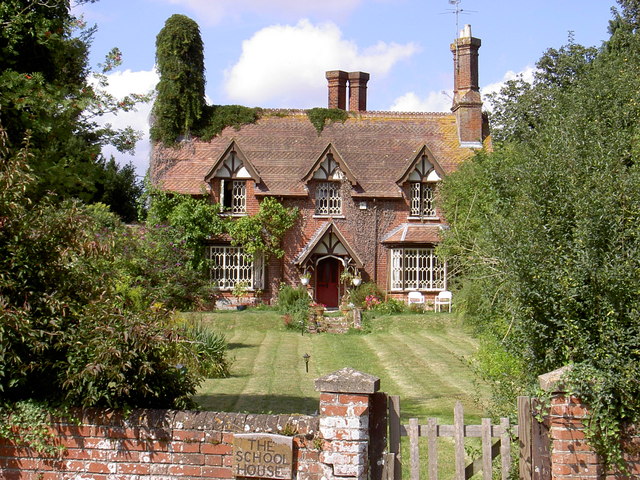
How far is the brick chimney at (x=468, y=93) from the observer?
33219mm

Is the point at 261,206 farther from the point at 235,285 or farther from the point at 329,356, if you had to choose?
the point at 329,356

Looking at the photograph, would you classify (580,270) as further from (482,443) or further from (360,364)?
(360,364)

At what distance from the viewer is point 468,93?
1314 inches

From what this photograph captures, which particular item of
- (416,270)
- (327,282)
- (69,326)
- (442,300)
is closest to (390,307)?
(442,300)

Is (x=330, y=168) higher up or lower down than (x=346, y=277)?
higher up

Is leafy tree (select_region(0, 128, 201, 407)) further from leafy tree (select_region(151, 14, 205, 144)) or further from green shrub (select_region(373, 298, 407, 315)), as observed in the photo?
leafy tree (select_region(151, 14, 205, 144))

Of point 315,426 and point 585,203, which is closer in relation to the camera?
point 315,426

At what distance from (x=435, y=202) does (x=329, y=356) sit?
1380 cm

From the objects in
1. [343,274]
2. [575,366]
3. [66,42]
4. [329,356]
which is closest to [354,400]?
[575,366]

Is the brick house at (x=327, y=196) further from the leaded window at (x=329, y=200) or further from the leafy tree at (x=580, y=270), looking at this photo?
the leafy tree at (x=580, y=270)

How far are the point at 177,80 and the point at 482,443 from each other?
2754 cm

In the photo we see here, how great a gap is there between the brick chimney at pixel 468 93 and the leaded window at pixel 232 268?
10905 mm

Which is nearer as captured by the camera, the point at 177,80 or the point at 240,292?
the point at 240,292

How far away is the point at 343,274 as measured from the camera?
3061 cm
